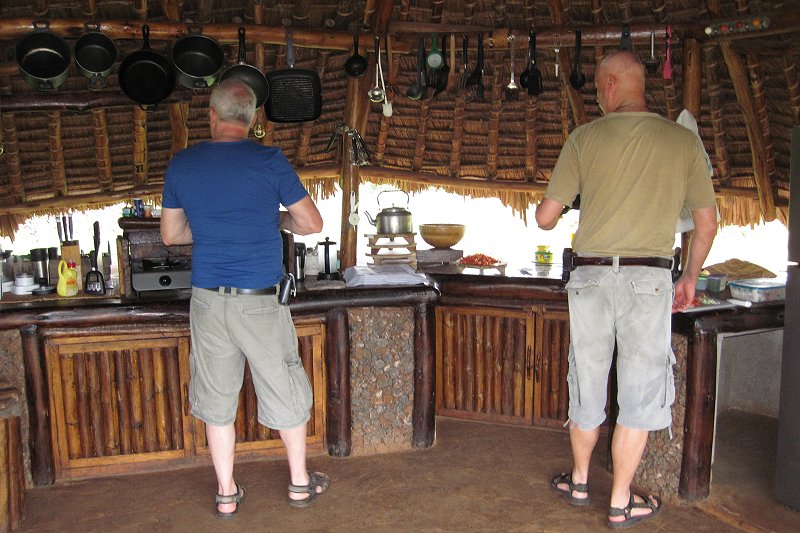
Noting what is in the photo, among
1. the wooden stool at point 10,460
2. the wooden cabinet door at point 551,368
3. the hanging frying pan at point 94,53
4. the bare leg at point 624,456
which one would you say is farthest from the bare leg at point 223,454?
the hanging frying pan at point 94,53

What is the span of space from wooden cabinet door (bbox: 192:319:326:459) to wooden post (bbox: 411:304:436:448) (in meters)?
0.43

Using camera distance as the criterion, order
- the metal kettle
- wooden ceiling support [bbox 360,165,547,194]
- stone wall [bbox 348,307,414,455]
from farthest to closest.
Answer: wooden ceiling support [bbox 360,165,547,194], the metal kettle, stone wall [bbox 348,307,414,455]

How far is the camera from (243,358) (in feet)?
8.95

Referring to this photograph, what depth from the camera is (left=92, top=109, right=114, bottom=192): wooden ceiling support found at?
4.79 m

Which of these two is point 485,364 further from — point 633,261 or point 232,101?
point 232,101

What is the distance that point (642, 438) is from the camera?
101 inches

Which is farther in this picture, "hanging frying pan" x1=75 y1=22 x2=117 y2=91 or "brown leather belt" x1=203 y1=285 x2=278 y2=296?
A: "hanging frying pan" x1=75 y1=22 x2=117 y2=91

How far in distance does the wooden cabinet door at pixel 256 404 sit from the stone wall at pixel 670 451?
4.59ft

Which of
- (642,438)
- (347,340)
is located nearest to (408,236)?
(347,340)

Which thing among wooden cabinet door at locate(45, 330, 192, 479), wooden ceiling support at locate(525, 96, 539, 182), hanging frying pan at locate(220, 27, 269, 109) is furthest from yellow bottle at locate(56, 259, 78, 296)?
wooden ceiling support at locate(525, 96, 539, 182)

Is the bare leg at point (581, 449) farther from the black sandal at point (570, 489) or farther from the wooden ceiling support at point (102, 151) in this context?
the wooden ceiling support at point (102, 151)

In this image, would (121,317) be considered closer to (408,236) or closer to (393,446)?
(393,446)

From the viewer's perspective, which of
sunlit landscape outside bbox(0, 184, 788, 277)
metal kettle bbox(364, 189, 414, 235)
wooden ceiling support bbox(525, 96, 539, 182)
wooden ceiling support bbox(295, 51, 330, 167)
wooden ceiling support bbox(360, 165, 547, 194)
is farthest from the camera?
sunlit landscape outside bbox(0, 184, 788, 277)

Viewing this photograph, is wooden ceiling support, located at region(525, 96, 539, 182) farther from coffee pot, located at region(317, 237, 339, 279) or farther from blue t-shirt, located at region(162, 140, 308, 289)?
blue t-shirt, located at region(162, 140, 308, 289)
